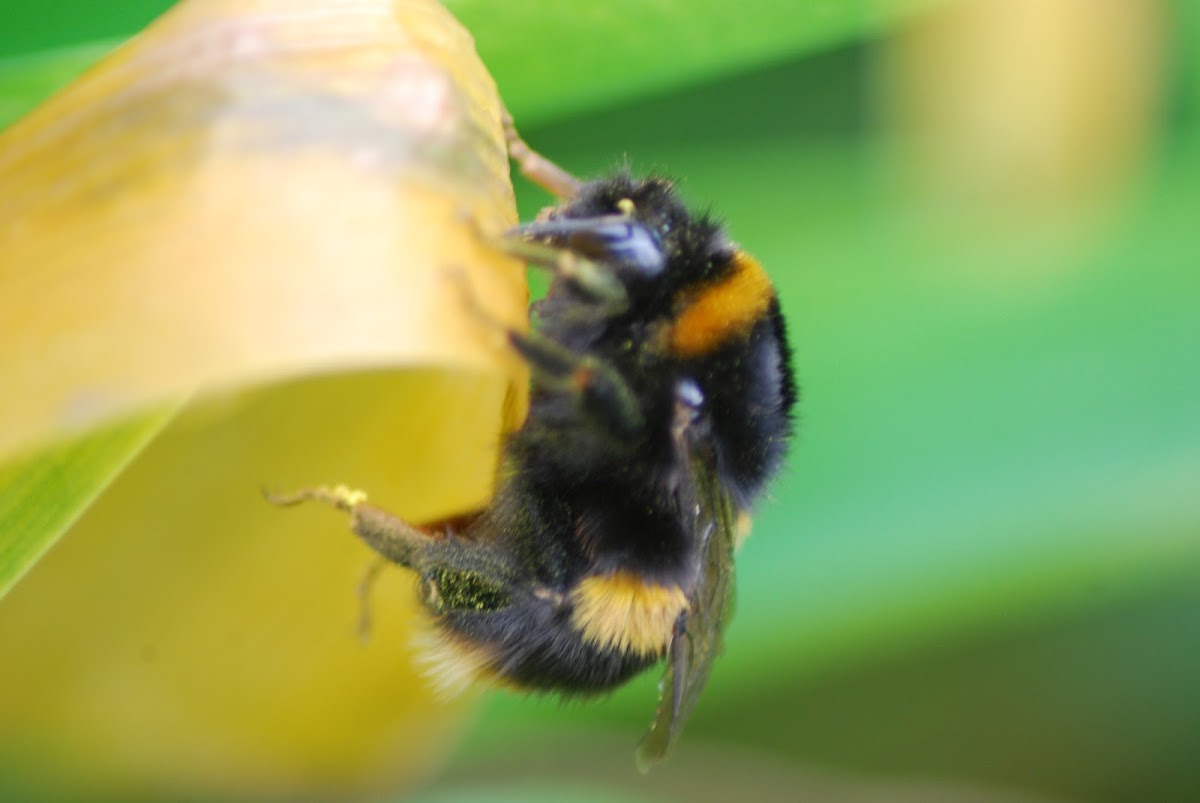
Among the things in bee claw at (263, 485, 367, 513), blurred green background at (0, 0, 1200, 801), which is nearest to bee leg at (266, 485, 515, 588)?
bee claw at (263, 485, 367, 513)

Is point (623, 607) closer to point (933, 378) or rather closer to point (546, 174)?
point (546, 174)

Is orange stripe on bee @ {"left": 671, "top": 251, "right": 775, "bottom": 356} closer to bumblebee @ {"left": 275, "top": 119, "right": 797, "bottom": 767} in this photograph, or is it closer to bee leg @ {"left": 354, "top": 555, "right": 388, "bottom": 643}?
bumblebee @ {"left": 275, "top": 119, "right": 797, "bottom": 767}

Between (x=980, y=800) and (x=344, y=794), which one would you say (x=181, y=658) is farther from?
(x=980, y=800)

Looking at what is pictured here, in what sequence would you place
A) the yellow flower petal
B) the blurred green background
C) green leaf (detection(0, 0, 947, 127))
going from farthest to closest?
the blurred green background → green leaf (detection(0, 0, 947, 127)) → the yellow flower petal

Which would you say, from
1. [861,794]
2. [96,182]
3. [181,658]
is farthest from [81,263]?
[861,794]

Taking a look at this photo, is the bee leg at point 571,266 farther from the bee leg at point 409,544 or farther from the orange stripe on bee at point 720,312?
the bee leg at point 409,544
